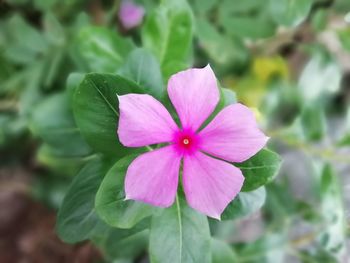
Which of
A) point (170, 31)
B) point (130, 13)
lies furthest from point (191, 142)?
point (130, 13)

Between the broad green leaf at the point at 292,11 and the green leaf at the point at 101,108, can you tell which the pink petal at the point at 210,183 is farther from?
the broad green leaf at the point at 292,11

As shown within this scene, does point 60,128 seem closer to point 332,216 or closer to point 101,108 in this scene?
point 101,108

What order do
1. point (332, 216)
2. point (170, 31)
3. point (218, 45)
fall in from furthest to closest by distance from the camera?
point (218, 45), point (332, 216), point (170, 31)

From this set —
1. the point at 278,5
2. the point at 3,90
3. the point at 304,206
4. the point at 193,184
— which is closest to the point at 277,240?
the point at 304,206

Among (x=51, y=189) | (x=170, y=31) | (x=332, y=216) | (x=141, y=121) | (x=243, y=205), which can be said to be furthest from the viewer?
(x=51, y=189)

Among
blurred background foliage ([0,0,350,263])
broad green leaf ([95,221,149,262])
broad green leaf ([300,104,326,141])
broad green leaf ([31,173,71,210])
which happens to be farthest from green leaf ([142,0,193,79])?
broad green leaf ([31,173,71,210])

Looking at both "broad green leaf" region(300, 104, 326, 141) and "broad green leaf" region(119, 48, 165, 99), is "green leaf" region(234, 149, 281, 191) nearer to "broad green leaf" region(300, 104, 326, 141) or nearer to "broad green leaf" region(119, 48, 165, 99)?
"broad green leaf" region(119, 48, 165, 99)

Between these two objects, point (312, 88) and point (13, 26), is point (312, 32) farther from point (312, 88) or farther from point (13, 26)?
point (13, 26)
